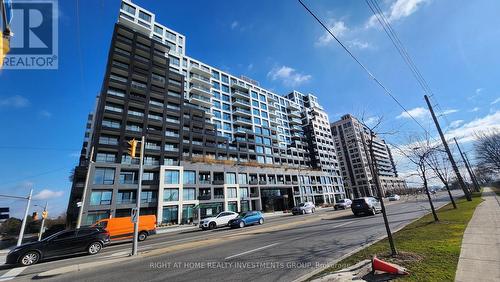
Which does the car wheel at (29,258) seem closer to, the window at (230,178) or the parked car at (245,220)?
A: the parked car at (245,220)

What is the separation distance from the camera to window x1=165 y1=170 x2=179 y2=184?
43.3 metres

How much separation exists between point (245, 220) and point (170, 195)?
24342 millimetres

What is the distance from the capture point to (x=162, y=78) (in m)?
52.6

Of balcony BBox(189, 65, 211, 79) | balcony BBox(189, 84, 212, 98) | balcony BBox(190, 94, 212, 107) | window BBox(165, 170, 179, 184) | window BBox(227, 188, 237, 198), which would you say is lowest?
window BBox(227, 188, 237, 198)

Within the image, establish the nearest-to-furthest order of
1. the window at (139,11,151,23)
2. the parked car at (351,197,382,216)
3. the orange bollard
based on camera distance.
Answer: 1. the orange bollard
2. the parked car at (351,197,382,216)
3. the window at (139,11,151,23)

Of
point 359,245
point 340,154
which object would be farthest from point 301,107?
point 359,245

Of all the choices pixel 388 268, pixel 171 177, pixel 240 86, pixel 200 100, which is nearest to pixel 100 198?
pixel 171 177

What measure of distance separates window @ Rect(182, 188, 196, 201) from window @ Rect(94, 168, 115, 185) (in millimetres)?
Answer: 12574

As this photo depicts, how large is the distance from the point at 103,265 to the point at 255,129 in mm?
63565

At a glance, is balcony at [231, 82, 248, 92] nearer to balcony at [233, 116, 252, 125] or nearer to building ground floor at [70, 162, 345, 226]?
balcony at [233, 116, 252, 125]

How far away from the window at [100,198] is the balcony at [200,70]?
38233 mm

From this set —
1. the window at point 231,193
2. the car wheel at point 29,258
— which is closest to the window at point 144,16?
the window at point 231,193

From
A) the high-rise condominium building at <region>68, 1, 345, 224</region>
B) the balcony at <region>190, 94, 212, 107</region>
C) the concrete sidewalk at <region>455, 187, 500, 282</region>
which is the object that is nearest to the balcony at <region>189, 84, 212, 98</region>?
the high-rise condominium building at <region>68, 1, 345, 224</region>

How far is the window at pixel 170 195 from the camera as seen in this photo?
41.8 metres
